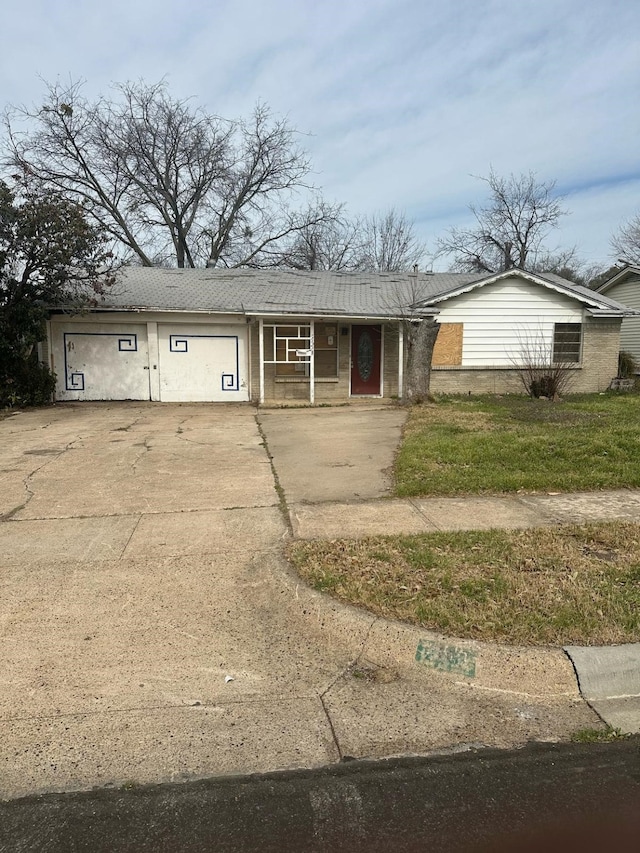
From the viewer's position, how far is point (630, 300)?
23.4 meters

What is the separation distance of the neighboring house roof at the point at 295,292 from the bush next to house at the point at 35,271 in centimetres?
114

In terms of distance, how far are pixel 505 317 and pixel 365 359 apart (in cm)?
437

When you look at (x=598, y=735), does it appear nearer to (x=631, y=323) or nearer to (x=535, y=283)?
(x=535, y=283)

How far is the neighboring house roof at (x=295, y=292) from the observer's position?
16.2 meters

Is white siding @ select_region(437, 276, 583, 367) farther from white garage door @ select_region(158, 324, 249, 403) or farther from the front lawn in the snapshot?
white garage door @ select_region(158, 324, 249, 403)

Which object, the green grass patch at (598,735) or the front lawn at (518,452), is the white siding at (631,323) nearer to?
the front lawn at (518,452)

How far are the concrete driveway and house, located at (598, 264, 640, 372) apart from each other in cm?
2087

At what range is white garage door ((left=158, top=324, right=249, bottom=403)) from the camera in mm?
16750

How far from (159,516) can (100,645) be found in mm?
2521

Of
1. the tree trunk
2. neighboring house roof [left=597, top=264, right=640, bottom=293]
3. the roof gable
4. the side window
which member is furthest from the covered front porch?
neighboring house roof [left=597, top=264, right=640, bottom=293]

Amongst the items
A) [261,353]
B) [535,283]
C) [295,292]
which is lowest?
[261,353]

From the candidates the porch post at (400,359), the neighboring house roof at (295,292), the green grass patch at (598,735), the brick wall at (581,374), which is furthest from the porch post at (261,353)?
the green grass patch at (598,735)

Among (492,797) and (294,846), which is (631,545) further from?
(294,846)

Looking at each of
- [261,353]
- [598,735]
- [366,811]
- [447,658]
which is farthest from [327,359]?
[366,811]
